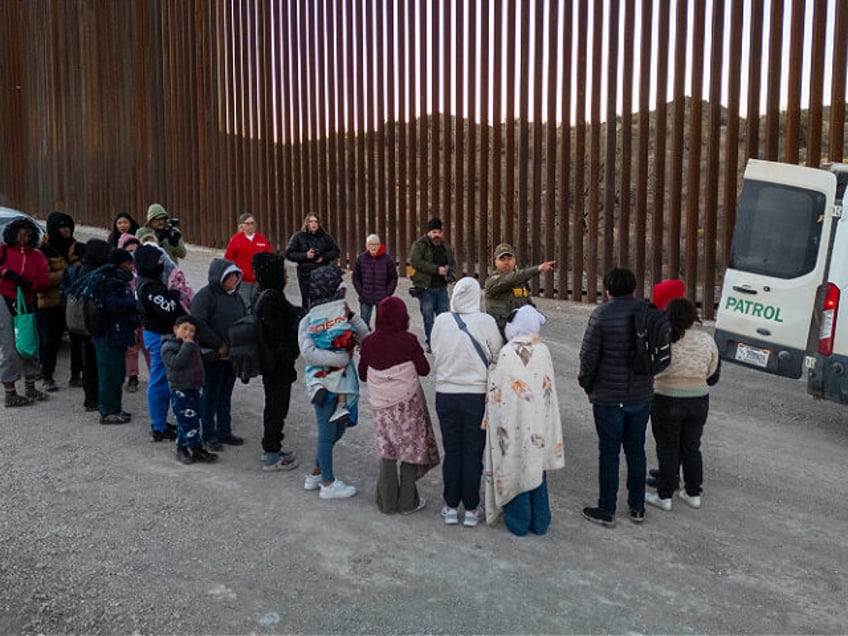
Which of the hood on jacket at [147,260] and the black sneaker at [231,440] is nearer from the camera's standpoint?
the hood on jacket at [147,260]

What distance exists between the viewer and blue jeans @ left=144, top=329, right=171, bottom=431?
6672 mm

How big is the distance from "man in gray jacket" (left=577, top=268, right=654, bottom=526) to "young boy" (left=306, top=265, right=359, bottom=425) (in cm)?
153

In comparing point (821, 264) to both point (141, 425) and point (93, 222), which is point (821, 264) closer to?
point (141, 425)

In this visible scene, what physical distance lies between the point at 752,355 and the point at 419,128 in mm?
8762

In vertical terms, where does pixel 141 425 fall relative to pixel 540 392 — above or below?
below

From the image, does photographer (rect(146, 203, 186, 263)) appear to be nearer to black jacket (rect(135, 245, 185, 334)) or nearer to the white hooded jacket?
black jacket (rect(135, 245, 185, 334))

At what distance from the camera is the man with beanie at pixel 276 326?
234 inches

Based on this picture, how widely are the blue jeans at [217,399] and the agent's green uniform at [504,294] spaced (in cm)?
225

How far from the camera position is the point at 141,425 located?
24.1ft

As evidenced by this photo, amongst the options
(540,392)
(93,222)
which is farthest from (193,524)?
(93,222)

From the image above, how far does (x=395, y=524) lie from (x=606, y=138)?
8.66 metres

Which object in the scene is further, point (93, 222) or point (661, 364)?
point (93, 222)

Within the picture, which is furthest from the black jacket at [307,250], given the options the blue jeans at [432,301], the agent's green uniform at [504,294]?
the agent's green uniform at [504,294]

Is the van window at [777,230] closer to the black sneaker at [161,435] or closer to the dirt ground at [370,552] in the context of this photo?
the dirt ground at [370,552]
